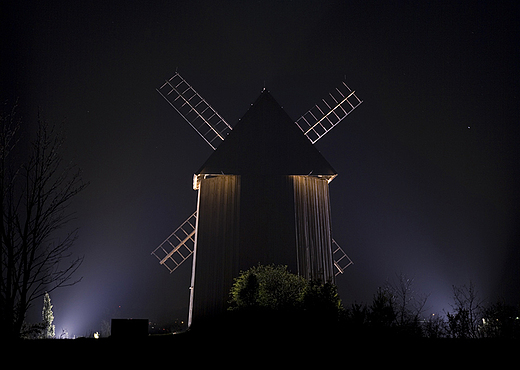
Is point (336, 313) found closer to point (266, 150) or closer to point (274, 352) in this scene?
point (274, 352)

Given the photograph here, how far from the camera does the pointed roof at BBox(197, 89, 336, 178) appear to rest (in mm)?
19703

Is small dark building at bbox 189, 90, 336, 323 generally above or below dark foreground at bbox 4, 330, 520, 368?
above

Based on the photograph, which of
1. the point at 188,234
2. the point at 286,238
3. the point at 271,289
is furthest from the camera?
the point at 188,234

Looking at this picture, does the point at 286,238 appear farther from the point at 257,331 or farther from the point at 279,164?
the point at 257,331

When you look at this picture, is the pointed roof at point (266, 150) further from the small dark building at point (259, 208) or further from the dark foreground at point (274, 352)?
the dark foreground at point (274, 352)

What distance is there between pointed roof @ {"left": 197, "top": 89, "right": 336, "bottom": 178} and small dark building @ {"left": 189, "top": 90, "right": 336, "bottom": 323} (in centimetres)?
4

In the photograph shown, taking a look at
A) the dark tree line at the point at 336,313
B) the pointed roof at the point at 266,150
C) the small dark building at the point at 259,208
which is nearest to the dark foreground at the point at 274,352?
the dark tree line at the point at 336,313

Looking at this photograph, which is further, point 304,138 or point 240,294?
→ point 304,138

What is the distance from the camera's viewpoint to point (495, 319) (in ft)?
48.6

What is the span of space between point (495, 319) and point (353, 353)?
25.6 feet

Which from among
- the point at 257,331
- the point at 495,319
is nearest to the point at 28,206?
the point at 257,331

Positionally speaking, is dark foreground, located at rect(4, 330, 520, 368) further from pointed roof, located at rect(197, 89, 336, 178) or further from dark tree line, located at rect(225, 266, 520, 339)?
pointed roof, located at rect(197, 89, 336, 178)

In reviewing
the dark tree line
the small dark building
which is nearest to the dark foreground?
the dark tree line

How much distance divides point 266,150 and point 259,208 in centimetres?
277
